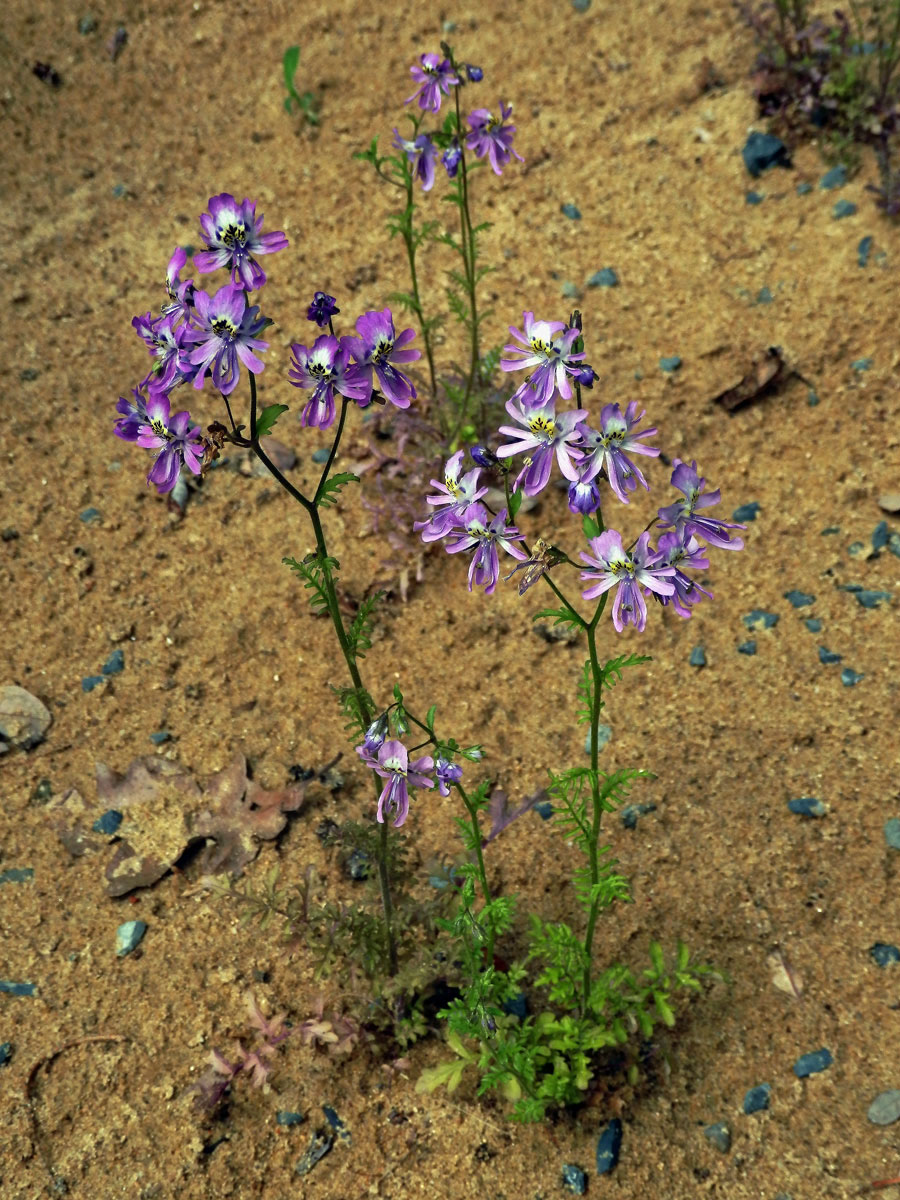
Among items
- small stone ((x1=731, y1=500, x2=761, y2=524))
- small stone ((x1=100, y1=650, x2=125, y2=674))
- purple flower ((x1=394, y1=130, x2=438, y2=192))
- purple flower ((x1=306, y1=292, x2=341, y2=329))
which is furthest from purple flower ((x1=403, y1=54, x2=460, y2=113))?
small stone ((x1=100, y1=650, x2=125, y2=674))

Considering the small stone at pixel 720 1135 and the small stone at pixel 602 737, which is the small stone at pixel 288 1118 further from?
the small stone at pixel 602 737

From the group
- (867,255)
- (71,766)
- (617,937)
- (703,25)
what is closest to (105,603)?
(71,766)

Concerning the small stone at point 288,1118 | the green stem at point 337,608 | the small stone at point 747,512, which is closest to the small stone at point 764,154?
the small stone at point 747,512

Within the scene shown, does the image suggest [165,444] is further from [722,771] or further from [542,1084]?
[722,771]

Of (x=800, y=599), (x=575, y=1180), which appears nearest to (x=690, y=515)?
(x=575, y=1180)

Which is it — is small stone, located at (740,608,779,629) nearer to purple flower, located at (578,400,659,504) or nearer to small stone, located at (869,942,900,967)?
small stone, located at (869,942,900,967)
